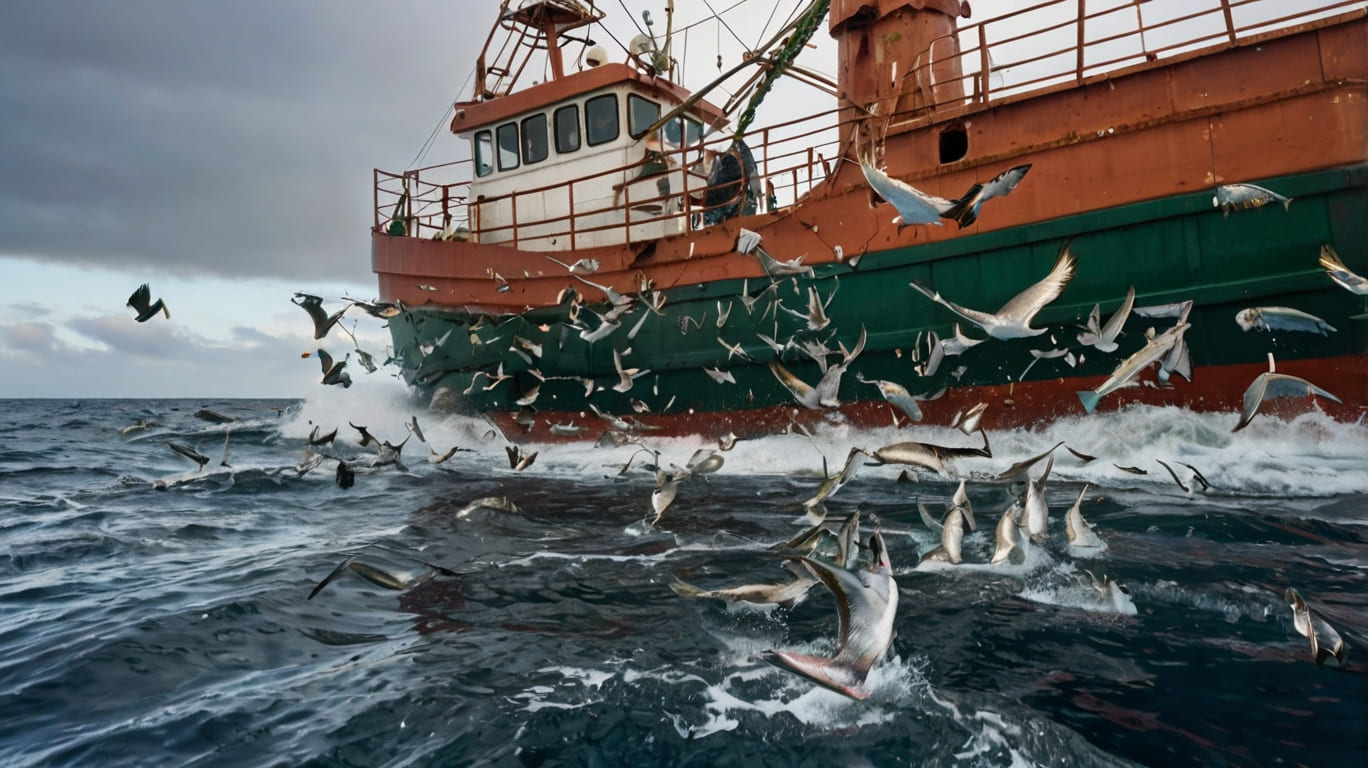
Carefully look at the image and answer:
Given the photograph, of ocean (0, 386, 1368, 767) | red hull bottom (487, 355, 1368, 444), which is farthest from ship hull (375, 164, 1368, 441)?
ocean (0, 386, 1368, 767)

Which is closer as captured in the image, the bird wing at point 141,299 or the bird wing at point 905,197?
the bird wing at point 905,197

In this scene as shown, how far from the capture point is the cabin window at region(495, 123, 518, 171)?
49.3 feet

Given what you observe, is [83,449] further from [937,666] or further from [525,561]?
[937,666]

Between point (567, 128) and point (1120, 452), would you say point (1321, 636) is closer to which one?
point (1120, 452)

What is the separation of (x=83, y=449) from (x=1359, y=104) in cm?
2209

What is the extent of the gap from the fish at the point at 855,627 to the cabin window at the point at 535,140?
13.9 m

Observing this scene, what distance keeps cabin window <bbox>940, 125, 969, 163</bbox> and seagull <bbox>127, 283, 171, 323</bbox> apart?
8866 millimetres

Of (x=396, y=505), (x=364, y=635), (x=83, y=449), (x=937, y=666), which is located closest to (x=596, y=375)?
(x=396, y=505)

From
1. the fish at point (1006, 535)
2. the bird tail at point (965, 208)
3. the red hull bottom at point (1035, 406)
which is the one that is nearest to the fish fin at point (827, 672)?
the bird tail at point (965, 208)

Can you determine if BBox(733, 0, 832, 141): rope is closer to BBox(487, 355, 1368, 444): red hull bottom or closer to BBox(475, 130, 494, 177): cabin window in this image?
BBox(487, 355, 1368, 444): red hull bottom

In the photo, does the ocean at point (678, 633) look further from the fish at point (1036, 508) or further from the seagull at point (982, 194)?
the seagull at point (982, 194)

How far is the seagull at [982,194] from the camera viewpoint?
3.29m

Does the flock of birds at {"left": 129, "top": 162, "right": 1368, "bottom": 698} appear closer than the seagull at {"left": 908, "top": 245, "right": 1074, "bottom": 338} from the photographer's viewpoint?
Yes

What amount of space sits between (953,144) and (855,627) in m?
8.96
